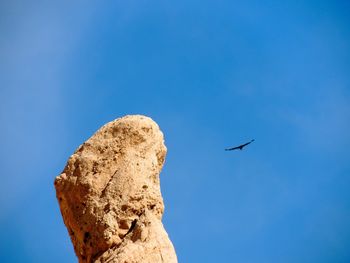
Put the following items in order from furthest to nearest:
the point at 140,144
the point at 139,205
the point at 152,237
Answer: the point at 140,144 → the point at 139,205 → the point at 152,237

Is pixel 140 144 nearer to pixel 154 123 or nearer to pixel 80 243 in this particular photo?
pixel 154 123

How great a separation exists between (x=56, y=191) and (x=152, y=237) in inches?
122

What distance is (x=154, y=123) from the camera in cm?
1628

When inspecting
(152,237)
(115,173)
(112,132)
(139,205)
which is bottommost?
(152,237)

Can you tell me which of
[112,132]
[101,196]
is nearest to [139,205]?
[101,196]

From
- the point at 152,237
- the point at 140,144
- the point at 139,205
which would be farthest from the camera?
the point at 140,144

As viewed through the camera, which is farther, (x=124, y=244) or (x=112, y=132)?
(x=112, y=132)

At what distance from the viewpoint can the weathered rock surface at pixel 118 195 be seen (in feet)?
45.7

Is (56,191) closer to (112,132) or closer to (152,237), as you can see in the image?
(112,132)

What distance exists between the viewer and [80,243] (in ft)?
49.0

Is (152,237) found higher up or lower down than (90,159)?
lower down

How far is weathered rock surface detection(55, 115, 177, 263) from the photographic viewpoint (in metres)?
13.9

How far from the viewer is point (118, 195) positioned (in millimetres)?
14711

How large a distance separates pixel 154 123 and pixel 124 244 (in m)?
3.39
